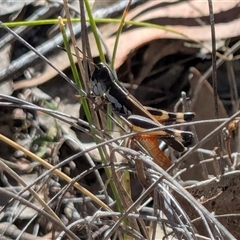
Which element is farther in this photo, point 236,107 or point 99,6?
point 99,6

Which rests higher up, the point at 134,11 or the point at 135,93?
the point at 134,11

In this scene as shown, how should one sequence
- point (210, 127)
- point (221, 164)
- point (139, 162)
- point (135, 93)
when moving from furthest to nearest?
point (135, 93)
point (210, 127)
point (221, 164)
point (139, 162)

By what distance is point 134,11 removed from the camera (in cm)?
144

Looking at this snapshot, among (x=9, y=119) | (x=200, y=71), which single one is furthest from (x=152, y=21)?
(x=9, y=119)

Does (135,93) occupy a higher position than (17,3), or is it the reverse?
(17,3)

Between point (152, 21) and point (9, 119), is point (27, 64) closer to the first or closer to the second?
point (9, 119)

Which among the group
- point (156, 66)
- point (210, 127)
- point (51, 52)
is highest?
point (51, 52)

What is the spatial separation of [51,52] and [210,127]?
0.40 meters

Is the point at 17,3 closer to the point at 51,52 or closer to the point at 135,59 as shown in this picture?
the point at 51,52

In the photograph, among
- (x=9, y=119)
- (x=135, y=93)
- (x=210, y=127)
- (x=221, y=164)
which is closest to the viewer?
(x=221, y=164)

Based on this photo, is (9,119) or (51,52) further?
(51,52)

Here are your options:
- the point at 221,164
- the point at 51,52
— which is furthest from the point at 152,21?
the point at 221,164

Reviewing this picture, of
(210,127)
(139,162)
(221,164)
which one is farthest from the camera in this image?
(210,127)

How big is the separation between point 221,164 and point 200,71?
0.59 meters
